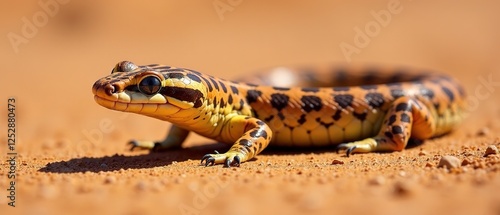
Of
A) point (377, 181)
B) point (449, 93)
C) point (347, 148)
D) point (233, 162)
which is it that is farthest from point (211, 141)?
point (377, 181)

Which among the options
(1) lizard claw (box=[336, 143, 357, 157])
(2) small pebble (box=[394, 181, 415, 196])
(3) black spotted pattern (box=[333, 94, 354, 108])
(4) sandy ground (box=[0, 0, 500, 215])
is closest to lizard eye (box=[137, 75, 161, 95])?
(4) sandy ground (box=[0, 0, 500, 215])

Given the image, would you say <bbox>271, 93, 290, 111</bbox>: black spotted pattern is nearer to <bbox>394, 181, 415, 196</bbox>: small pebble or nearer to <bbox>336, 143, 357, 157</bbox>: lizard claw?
<bbox>336, 143, 357, 157</bbox>: lizard claw

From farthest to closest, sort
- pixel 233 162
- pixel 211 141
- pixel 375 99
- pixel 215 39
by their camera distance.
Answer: pixel 215 39 → pixel 211 141 → pixel 375 99 → pixel 233 162

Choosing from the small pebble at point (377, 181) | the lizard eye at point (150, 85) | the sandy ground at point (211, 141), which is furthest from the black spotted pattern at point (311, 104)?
the small pebble at point (377, 181)

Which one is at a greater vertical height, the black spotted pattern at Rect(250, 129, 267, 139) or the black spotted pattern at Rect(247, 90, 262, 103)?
the black spotted pattern at Rect(247, 90, 262, 103)

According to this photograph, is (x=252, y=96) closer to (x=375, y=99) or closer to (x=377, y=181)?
(x=375, y=99)

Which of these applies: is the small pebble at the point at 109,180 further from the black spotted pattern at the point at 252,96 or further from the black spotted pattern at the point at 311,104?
the black spotted pattern at the point at 311,104
